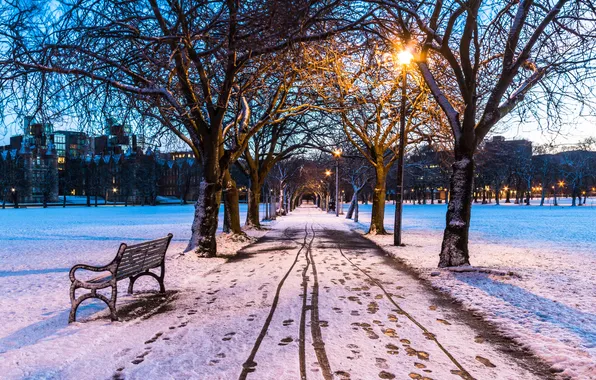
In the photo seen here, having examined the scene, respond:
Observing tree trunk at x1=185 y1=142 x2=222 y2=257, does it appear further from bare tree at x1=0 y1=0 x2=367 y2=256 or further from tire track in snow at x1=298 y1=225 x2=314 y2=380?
tire track in snow at x1=298 y1=225 x2=314 y2=380

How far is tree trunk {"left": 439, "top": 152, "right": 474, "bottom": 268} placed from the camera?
9078mm

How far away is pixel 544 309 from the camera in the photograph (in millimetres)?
6004

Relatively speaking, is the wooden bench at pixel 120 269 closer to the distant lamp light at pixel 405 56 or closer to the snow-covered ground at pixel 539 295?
the snow-covered ground at pixel 539 295

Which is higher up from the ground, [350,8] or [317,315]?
[350,8]

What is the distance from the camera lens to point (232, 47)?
29.4 feet

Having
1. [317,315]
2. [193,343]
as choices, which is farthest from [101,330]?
[317,315]

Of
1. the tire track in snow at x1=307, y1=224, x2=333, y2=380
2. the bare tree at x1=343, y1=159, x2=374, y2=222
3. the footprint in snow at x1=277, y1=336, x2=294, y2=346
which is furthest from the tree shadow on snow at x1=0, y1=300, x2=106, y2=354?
the bare tree at x1=343, y1=159, x2=374, y2=222

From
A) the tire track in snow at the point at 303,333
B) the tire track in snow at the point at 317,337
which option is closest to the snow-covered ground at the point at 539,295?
the tire track in snow at the point at 317,337

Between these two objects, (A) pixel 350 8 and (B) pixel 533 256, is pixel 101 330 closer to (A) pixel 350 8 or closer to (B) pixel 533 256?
(A) pixel 350 8

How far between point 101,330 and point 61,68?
19.8ft

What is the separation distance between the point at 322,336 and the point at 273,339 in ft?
1.94

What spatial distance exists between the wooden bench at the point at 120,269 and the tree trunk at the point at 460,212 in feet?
21.0

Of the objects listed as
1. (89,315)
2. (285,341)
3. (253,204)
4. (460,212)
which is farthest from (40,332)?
(253,204)

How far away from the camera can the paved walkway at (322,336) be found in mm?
3807
